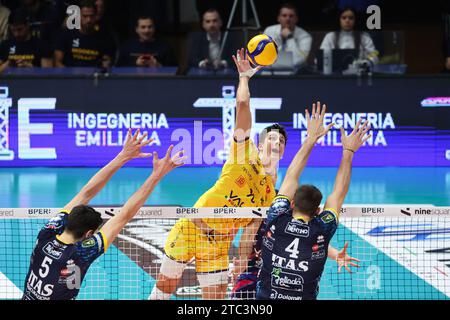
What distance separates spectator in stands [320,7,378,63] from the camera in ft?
65.0

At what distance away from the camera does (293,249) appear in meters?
7.95

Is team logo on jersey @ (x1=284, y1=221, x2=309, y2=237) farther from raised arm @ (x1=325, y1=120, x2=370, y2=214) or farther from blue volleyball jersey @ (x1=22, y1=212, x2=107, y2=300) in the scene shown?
blue volleyball jersey @ (x1=22, y1=212, x2=107, y2=300)

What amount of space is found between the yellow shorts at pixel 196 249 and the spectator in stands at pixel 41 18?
1261cm

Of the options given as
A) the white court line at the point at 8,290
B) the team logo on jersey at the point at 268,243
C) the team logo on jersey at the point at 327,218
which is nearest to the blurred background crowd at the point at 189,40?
the white court line at the point at 8,290

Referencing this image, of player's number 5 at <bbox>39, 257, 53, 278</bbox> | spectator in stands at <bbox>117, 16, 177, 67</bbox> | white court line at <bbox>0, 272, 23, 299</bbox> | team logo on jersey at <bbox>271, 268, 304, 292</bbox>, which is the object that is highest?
spectator in stands at <bbox>117, 16, 177, 67</bbox>

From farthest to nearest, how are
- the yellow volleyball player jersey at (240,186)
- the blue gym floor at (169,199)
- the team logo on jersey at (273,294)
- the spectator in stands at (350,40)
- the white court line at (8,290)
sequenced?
the spectator in stands at (350,40)
the blue gym floor at (169,199)
the white court line at (8,290)
the yellow volleyball player jersey at (240,186)
the team logo on jersey at (273,294)

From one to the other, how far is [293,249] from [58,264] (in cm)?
186

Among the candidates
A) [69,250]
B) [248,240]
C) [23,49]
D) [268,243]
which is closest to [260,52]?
[248,240]

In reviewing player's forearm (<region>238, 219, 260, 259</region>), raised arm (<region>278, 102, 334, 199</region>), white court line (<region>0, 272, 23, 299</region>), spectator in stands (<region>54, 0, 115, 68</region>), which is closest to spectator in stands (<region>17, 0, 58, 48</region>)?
spectator in stands (<region>54, 0, 115, 68</region>)

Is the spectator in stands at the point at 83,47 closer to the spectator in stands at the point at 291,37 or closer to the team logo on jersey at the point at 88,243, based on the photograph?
the spectator in stands at the point at 291,37

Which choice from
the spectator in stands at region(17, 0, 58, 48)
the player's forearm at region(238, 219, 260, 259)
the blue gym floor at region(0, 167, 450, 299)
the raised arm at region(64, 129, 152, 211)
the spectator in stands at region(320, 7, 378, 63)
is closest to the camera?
the raised arm at region(64, 129, 152, 211)

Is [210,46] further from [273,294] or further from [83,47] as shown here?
[273,294]

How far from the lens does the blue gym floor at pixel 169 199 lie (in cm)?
1089

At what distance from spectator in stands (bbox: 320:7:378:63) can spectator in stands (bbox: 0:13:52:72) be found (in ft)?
19.2
